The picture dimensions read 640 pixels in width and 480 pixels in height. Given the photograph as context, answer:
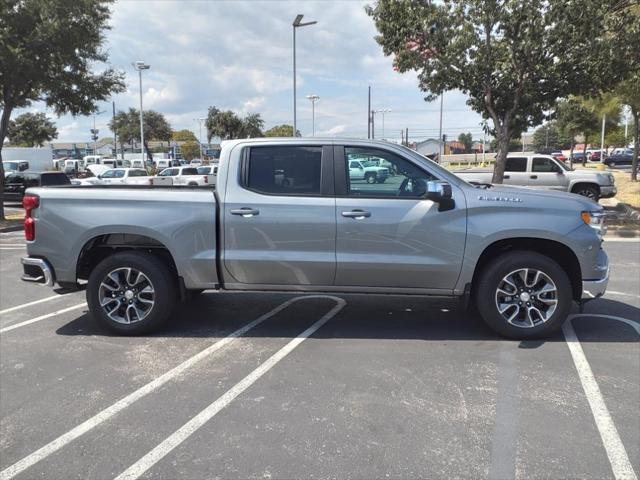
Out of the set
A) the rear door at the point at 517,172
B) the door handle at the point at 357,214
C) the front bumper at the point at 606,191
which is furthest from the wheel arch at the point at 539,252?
the front bumper at the point at 606,191

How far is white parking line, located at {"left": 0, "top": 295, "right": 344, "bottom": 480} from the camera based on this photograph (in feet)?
10.1

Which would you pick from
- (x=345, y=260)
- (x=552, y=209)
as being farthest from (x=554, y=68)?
(x=345, y=260)

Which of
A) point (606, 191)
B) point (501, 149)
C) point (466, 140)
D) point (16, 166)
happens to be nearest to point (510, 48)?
point (501, 149)

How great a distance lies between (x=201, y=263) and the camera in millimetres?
5059

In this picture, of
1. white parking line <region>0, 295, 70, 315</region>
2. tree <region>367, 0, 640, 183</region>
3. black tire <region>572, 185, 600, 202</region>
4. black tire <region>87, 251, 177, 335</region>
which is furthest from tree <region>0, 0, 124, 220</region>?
black tire <region>572, 185, 600, 202</region>

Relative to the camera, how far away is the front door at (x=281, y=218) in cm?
492

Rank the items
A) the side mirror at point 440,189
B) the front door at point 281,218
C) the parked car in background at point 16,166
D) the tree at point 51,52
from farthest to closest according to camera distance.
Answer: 1. the parked car in background at point 16,166
2. the tree at point 51,52
3. the front door at point 281,218
4. the side mirror at point 440,189

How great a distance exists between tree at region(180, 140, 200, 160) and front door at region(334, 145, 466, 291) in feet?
315

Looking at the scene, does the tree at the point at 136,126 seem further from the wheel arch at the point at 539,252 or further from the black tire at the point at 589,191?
the wheel arch at the point at 539,252

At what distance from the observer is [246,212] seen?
4.95 m

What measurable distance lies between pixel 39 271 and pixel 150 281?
1103 mm

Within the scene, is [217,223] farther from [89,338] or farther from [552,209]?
[552,209]

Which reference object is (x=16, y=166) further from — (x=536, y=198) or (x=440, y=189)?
(x=536, y=198)

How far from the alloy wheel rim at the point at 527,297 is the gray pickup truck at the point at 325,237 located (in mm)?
12
